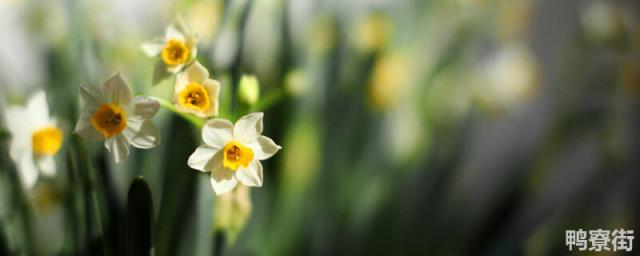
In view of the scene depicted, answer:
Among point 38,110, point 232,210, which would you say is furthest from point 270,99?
point 38,110

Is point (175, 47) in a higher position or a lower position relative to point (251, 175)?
higher

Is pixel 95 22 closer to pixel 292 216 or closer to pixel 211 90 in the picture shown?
pixel 211 90

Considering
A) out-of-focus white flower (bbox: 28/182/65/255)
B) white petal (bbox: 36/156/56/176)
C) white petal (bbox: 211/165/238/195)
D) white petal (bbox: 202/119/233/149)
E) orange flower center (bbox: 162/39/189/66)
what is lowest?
out-of-focus white flower (bbox: 28/182/65/255)

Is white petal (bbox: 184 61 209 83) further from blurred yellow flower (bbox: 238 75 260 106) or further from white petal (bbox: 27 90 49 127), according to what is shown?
white petal (bbox: 27 90 49 127)

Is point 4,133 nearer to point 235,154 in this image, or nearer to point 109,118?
point 109,118

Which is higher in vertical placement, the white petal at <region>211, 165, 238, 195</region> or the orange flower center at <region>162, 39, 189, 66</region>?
the orange flower center at <region>162, 39, 189, 66</region>

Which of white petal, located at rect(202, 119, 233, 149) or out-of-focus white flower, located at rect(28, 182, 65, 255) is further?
out-of-focus white flower, located at rect(28, 182, 65, 255)

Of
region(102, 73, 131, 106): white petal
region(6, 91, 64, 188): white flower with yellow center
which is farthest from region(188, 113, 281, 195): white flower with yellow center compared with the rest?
region(6, 91, 64, 188): white flower with yellow center

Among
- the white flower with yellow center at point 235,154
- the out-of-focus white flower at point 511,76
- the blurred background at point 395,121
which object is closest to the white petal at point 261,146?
the white flower with yellow center at point 235,154
